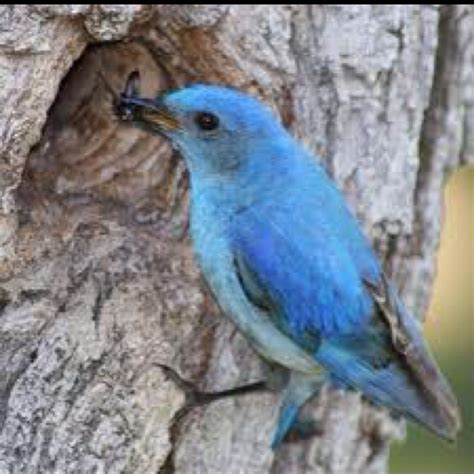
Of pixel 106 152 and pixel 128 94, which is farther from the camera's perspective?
pixel 106 152

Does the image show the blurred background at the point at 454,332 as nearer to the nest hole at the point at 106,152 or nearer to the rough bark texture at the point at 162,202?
the rough bark texture at the point at 162,202

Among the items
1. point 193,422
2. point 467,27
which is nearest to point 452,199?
point 467,27

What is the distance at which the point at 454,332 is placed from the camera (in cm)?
942

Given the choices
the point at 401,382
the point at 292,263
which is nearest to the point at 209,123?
the point at 292,263

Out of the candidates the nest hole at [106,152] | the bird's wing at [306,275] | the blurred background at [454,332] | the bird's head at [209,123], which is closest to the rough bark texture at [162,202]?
the nest hole at [106,152]

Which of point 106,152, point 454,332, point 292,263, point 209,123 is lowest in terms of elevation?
point 454,332

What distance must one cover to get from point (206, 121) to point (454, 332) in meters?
3.64

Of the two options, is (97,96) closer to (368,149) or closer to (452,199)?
(368,149)

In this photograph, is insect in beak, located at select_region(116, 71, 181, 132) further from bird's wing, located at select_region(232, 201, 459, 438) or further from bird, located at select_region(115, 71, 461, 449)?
bird's wing, located at select_region(232, 201, 459, 438)

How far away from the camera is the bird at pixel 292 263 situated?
19.5ft

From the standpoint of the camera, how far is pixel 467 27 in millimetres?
6641

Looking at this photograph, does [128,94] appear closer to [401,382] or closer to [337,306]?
[337,306]

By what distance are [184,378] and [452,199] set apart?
4.43 metres

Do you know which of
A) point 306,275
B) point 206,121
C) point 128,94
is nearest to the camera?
point 306,275
